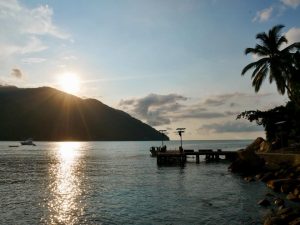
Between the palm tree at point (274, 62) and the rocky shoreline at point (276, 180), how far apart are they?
11.1 m

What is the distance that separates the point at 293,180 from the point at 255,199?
16.3 feet

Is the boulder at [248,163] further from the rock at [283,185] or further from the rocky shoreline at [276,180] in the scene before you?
the rock at [283,185]

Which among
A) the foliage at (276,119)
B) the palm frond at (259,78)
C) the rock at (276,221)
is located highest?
the palm frond at (259,78)

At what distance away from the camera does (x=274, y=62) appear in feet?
177

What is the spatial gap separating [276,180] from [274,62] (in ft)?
73.7

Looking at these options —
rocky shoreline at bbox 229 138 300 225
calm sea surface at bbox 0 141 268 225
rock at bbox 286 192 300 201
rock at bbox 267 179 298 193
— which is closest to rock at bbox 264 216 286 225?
rocky shoreline at bbox 229 138 300 225

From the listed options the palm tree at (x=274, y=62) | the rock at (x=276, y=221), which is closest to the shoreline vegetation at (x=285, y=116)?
the palm tree at (x=274, y=62)

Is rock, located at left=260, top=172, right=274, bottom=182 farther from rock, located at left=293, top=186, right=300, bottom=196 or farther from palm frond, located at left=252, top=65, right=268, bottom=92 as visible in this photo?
palm frond, located at left=252, top=65, right=268, bottom=92

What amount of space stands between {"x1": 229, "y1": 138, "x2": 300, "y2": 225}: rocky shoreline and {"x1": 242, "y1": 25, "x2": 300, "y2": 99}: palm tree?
36.3 feet

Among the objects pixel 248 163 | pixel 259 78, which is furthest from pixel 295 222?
pixel 259 78

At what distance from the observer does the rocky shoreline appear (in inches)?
917

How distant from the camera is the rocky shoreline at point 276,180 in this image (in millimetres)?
23292

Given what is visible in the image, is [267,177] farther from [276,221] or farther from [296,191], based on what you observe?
[276,221]

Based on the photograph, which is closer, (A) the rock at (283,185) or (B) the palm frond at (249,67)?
(A) the rock at (283,185)
